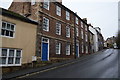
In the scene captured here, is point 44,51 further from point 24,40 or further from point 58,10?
point 58,10

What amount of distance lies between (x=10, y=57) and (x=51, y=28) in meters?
7.24

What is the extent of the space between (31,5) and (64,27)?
652 centimetres

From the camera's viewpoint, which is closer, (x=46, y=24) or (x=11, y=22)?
(x=11, y=22)

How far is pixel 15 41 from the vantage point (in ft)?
38.1

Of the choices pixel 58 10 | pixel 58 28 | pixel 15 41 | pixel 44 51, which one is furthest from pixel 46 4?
pixel 15 41

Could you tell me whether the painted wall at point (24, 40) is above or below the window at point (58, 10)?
below

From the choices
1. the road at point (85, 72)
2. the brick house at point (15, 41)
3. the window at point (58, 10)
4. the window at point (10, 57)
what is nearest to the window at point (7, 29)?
the brick house at point (15, 41)

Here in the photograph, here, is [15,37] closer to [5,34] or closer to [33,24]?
[5,34]

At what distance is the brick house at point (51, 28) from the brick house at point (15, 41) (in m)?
1.27

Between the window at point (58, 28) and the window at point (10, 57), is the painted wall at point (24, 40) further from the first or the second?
the window at point (58, 28)

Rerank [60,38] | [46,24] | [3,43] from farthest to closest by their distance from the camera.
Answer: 1. [60,38]
2. [46,24]
3. [3,43]

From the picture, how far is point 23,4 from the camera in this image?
666 inches

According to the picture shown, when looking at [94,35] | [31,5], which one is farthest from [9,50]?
[94,35]

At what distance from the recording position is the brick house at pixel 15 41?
1071 centimetres
